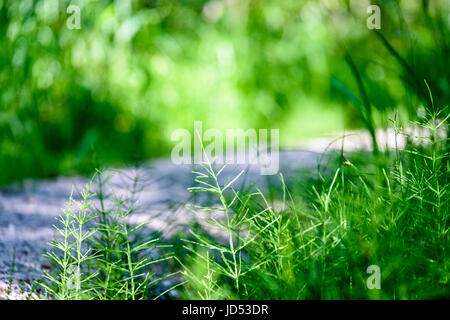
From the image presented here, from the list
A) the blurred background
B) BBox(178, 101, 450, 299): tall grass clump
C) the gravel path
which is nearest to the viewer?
BBox(178, 101, 450, 299): tall grass clump

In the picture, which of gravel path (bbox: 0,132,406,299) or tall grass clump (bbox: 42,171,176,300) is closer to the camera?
tall grass clump (bbox: 42,171,176,300)

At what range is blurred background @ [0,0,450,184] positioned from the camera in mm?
2889

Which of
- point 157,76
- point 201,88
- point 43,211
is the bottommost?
point 43,211

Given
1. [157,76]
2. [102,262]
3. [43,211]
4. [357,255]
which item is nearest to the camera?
[357,255]

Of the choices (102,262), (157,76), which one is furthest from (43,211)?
(157,76)

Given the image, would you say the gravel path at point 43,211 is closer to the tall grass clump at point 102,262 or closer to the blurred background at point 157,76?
the tall grass clump at point 102,262

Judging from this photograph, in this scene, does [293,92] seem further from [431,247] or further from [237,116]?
→ [431,247]

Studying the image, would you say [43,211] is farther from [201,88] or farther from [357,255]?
[201,88]

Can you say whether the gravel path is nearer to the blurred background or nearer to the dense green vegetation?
the dense green vegetation

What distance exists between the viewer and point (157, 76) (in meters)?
3.75

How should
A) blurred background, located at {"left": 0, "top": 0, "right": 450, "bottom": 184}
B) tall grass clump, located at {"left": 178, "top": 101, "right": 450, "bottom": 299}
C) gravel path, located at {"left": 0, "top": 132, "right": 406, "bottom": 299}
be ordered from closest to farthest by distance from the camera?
tall grass clump, located at {"left": 178, "top": 101, "right": 450, "bottom": 299} → gravel path, located at {"left": 0, "top": 132, "right": 406, "bottom": 299} → blurred background, located at {"left": 0, "top": 0, "right": 450, "bottom": 184}

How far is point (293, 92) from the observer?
4121 mm

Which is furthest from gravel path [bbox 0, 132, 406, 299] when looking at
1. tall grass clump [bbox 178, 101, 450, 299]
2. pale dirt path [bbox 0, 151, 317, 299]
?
tall grass clump [bbox 178, 101, 450, 299]
